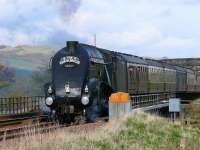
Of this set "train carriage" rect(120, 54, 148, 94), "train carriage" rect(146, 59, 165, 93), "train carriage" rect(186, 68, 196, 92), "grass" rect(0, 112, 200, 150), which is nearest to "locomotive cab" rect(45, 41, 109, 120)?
"grass" rect(0, 112, 200, 150)

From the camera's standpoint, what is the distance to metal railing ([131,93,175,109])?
3072 cm

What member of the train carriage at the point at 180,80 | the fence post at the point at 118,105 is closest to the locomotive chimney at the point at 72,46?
the fence post at the point at 118,105

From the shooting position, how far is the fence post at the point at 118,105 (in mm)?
23281

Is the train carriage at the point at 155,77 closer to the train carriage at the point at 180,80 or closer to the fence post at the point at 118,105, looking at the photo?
the train carriage at the point at 180,80

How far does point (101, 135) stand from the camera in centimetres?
1684

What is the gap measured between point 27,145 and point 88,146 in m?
1.90

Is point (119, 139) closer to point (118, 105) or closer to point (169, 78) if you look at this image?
point (118, 105)

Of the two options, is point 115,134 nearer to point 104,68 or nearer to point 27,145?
point 27,145

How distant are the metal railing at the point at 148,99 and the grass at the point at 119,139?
26.1ft

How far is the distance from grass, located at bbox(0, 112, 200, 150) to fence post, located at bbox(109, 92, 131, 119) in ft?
3.17

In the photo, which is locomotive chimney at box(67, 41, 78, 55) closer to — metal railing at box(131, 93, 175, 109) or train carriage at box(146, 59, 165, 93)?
metal railing at box(131, 93, 175, 109)

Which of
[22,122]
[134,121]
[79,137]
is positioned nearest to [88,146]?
[79,137]

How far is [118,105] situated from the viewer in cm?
2367

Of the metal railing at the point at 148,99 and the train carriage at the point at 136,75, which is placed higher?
the train carriage at the point at 136,75
